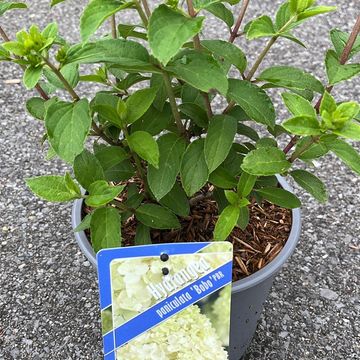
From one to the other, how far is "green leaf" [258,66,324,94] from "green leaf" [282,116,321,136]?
111 mm

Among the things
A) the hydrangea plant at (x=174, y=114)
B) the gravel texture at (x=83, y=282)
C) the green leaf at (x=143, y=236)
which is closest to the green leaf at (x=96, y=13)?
the hydrangea plant at (x=174, y=114)

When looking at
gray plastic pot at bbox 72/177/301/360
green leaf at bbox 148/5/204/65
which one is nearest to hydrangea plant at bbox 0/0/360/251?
green leaf at bbox 148/5/204/65

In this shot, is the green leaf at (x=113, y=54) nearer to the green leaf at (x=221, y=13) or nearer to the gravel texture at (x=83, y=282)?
→ the green leaf at (x=221, y=13)

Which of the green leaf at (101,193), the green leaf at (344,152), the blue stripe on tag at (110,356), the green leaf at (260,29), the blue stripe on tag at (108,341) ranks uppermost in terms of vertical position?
the green leaf at (260,29)

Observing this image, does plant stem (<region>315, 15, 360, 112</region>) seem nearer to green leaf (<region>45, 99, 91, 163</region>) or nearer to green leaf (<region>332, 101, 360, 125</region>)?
green leaf (<region>332, 101, 360, 125</region>)

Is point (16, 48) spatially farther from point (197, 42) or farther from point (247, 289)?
point (247, 289)

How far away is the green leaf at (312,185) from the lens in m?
0.97

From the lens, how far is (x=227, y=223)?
3.08 feet

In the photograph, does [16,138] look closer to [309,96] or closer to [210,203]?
[210,203]

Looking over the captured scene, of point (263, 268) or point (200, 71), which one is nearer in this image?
point (200, 71)

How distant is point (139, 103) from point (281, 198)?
11.0 inches

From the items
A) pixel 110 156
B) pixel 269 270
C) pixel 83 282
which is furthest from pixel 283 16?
pixel 83 282

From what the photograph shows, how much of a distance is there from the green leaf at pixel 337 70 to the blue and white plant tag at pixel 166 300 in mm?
309

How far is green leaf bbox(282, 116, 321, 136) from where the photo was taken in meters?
0.79
